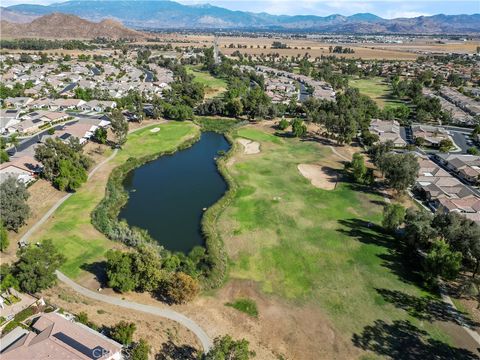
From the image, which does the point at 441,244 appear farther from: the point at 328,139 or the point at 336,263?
the point at 328,139

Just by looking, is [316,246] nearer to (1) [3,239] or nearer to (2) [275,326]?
(2) [275,326]

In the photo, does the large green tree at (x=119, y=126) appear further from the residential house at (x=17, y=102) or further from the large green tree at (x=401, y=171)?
the large green tree at (x=401, y=171)

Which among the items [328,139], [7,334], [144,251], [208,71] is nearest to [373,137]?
[328,139]

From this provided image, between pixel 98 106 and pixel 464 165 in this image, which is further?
pixel 98 106

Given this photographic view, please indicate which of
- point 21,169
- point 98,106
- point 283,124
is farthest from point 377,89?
point 21,169

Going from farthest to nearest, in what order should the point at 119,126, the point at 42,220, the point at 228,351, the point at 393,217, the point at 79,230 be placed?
the point at 119,126 < the point at 42,220 < the point at 79,230 < the point at 393,217 < the point at 228,351

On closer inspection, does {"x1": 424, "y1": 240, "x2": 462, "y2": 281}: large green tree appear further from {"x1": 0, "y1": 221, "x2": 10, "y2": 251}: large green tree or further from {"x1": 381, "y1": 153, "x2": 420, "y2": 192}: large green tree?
{"x1": 0, "y1": 221, "x2": 10, "y2": 251}: large green tree

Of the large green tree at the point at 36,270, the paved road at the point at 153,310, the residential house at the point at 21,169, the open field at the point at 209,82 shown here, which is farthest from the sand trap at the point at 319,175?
the open field at the point at 209,82

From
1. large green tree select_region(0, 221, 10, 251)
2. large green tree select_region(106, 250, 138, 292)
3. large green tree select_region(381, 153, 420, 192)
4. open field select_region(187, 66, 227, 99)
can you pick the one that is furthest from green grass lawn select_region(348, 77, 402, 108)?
large green tree select_region(0, 221, 10, 251)
